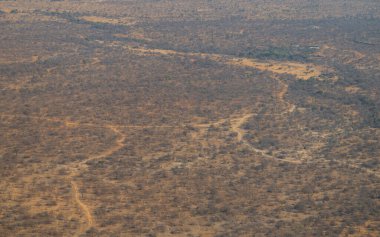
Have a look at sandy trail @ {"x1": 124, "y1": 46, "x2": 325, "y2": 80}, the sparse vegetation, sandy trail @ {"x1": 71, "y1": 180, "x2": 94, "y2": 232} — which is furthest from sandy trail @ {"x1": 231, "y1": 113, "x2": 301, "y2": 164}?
sandy trail @ {"x1": 124, "y1": 46, "x2": 325, "y2": 80}

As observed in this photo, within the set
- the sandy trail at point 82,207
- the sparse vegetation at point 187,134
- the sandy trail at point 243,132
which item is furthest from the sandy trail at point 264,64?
the sandy trail at point 82,207

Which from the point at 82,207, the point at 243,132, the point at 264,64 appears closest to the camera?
the point at 82,207

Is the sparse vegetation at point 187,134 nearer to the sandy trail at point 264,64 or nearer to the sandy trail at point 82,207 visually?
the sandy trail at point 82,207

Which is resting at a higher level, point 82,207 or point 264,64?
point 82,207

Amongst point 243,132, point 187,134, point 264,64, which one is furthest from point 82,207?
point 264,64

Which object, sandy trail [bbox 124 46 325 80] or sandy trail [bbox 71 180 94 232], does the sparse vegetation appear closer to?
sandy trail [bbox 71 180 94 232]

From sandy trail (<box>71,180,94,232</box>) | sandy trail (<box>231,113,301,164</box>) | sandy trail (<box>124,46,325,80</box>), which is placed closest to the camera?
sandy trail (<box>71,180,94,232</box>)

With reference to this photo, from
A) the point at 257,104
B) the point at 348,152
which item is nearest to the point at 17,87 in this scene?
the point at 257,104

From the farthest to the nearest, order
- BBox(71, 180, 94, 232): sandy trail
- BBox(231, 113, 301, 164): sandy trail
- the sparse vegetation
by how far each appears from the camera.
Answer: BBox(231, 113, 301, 164): sandy trail → the sparse vegetation → BBox(71, 180, 94, 232): sandy trail

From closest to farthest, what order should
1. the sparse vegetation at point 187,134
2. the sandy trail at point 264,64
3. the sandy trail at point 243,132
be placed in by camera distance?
the sparse vegetation at point 187,134
the sandy trail at point 243,132
the sandy trail at point 264,64

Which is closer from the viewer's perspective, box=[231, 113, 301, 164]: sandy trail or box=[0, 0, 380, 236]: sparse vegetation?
box=[0, 0, 380, 236]: sparse vegetation

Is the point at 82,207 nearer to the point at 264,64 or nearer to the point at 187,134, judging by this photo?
the point at 187,134
